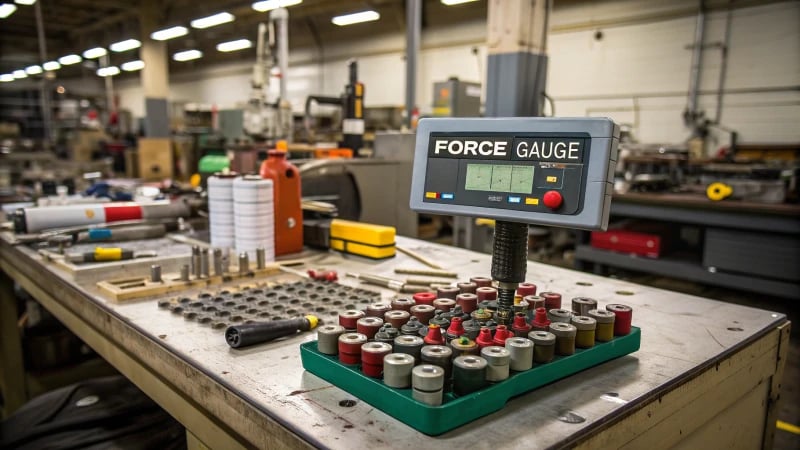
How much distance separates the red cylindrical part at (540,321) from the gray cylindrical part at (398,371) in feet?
0.64

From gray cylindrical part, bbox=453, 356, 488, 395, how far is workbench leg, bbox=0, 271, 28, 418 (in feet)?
6.29

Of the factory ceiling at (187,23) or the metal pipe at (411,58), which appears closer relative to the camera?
the metal pipe at (411,58)

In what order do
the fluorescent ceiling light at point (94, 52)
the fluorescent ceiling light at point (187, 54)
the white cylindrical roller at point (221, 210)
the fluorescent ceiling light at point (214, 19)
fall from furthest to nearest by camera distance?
1. the fluorescent ceiling light at point (187, 54)
2. the fluorescent ceiling light at point (94, 52)
3. the fluorescent ceiling light at point (214, 19)
4. the white cylindrical roller at point (221, 210)

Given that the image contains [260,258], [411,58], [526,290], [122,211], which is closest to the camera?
[526,290]

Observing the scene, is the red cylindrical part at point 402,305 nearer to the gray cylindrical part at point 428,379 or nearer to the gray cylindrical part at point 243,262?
the gray cylindrical part at point 428,379

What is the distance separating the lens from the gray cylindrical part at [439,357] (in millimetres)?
542

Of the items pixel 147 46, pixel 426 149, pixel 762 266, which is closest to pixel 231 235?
pixel 426 149

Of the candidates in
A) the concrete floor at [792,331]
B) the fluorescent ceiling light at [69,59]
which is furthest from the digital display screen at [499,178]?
the fluorescent ceiling light at [69,59]

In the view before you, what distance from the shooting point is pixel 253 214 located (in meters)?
1.22

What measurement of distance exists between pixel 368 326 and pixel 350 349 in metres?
0.05


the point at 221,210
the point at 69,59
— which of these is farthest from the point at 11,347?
the point at 69,59

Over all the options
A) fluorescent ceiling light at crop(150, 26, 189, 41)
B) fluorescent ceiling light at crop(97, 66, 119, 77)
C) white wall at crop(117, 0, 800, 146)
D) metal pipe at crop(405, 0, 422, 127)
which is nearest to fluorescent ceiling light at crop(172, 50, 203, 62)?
fluorescent ceiling light at crop(97, 66, 119, 77)

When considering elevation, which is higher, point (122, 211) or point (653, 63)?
point (653, 63)

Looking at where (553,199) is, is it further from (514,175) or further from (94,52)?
(94,52)
